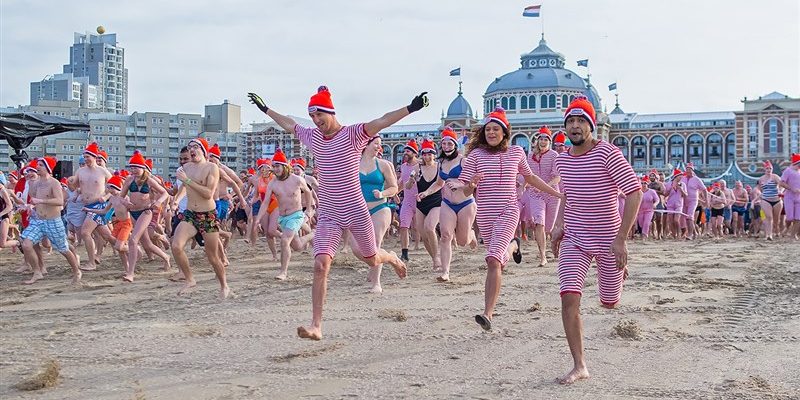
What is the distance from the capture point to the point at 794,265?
13602mm

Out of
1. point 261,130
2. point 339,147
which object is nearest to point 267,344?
point 339,147

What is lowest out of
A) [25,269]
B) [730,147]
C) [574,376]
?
[574,376]

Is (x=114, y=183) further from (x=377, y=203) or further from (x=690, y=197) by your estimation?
(x=690, y=197)

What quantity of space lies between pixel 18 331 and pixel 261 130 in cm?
11002

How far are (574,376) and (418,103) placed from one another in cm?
225

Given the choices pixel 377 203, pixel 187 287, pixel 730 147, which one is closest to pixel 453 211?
pixel 377 203

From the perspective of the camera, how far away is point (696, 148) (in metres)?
114

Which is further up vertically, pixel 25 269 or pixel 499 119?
pixel 499 119

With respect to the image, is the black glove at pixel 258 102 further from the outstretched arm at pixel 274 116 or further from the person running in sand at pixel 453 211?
the person running in sand at pixel 453 211

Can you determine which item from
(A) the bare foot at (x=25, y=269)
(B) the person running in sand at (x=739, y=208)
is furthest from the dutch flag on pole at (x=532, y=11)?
(A) the bare foot at (x=25, y=269)

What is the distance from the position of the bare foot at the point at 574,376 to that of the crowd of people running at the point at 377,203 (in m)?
0.01

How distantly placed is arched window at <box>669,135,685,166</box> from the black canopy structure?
330ft

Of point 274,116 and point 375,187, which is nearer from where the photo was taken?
point 274,116

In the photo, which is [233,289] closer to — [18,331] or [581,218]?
[18,331]
